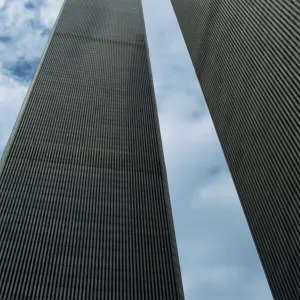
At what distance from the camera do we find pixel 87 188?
88750mm

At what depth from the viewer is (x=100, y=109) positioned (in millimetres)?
112562

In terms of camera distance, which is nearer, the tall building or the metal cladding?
the tall building

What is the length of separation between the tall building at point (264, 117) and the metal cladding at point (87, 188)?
17.6 m

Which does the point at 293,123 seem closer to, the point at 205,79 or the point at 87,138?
the point at 205,79

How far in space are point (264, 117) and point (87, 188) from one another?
37.3 metres

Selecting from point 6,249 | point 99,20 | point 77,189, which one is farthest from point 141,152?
point 99,20

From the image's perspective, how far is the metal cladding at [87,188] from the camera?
234 ft

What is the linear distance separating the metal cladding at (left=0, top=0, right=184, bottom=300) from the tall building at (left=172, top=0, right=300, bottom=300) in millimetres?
17634

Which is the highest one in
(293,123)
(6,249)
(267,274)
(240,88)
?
(293,123)

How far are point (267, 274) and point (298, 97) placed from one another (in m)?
24.2

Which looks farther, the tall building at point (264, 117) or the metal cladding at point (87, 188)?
the metal cladding at point (87, 188)

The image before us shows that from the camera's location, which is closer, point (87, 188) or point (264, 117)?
point (264, 117)

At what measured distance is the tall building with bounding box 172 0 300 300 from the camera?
193 ft

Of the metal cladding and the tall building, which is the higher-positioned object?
the tall building
